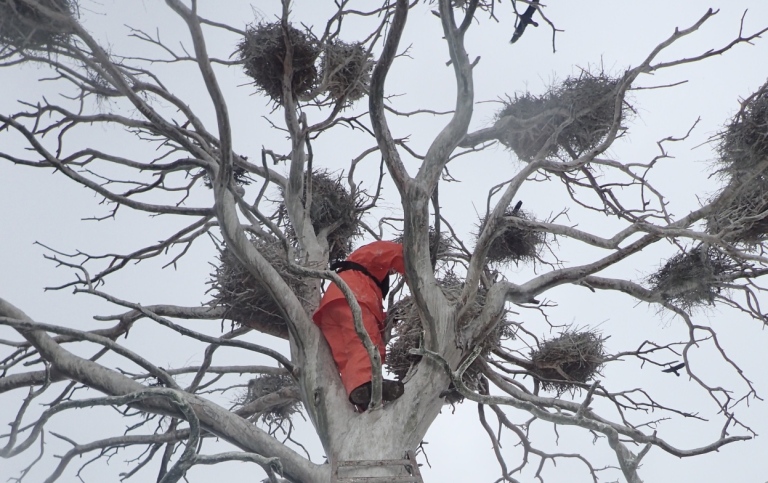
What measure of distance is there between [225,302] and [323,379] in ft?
2.91

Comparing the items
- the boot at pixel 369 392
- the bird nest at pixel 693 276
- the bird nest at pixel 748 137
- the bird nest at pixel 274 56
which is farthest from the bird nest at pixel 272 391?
the bird nest at pixel 748 137

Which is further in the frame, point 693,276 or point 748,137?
point 693,276

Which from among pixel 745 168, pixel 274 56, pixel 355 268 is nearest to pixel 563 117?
pixel 745 168

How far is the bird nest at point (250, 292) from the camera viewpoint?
5359 millimetres

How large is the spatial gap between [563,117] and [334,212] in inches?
74.4

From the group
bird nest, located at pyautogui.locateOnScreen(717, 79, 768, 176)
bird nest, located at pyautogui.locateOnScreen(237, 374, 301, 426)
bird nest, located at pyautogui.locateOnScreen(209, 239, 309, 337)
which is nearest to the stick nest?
bird nest, located at pyautogui.locateOnScreen(717, 79, 768, 176)

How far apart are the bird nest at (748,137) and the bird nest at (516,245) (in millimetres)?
1552

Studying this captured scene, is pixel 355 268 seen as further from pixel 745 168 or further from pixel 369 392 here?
pixel 745 168

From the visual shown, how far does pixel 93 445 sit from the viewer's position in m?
4.62

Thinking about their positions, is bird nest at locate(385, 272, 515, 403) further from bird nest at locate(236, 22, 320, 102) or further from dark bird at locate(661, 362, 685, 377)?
bird nest at locate(236, 22, 320, 102)

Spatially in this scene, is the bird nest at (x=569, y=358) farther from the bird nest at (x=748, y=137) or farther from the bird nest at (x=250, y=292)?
the bird nest at (x=250, y=292)

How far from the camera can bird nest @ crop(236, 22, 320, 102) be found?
5738 millimetres

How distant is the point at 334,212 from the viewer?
659 cm

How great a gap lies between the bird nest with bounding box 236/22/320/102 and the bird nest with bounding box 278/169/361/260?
801 mm
